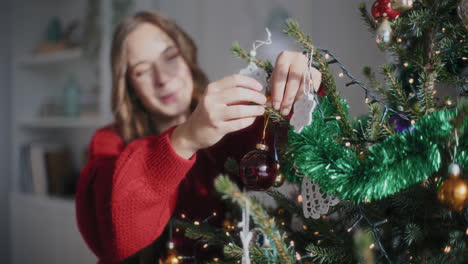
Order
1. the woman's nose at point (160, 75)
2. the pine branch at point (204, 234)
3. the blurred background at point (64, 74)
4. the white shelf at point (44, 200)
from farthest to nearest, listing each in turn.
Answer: the white shelf at point (44, 200) → the blurred background at point (64, 74) → the woman's nose at point (160, 75) → the pine branch at point (204, 234)

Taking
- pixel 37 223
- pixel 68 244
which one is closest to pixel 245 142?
pixel 68 244

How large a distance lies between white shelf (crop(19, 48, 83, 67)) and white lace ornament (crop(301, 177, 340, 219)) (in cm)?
177

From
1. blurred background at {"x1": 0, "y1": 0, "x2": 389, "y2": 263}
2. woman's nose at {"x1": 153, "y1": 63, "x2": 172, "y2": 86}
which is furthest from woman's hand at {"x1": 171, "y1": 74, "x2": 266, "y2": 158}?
blurred background at {"x1": 0, "y1": 0, "x2": 389, "y2": 263}

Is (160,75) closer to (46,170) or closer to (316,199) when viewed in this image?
(316,199)

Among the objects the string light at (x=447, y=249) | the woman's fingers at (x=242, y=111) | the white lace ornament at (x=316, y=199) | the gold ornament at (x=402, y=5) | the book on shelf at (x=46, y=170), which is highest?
the gold ornament at (x=402, y=5)

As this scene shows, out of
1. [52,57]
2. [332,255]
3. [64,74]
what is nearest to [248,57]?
[332,255]

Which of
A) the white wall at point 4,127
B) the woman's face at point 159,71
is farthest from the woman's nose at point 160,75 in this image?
the white wall at point 4,127

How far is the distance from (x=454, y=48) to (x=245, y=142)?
0.38 meters

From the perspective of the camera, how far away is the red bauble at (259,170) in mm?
427

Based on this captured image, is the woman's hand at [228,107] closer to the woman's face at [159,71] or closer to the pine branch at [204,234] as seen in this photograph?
the pine branch at [204,234]

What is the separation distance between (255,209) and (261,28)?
132 centimetres

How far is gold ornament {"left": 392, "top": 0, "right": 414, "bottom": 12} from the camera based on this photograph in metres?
0.43

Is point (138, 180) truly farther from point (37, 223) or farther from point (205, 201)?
point (37, 223)

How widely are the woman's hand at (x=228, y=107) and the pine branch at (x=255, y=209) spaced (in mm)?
154
